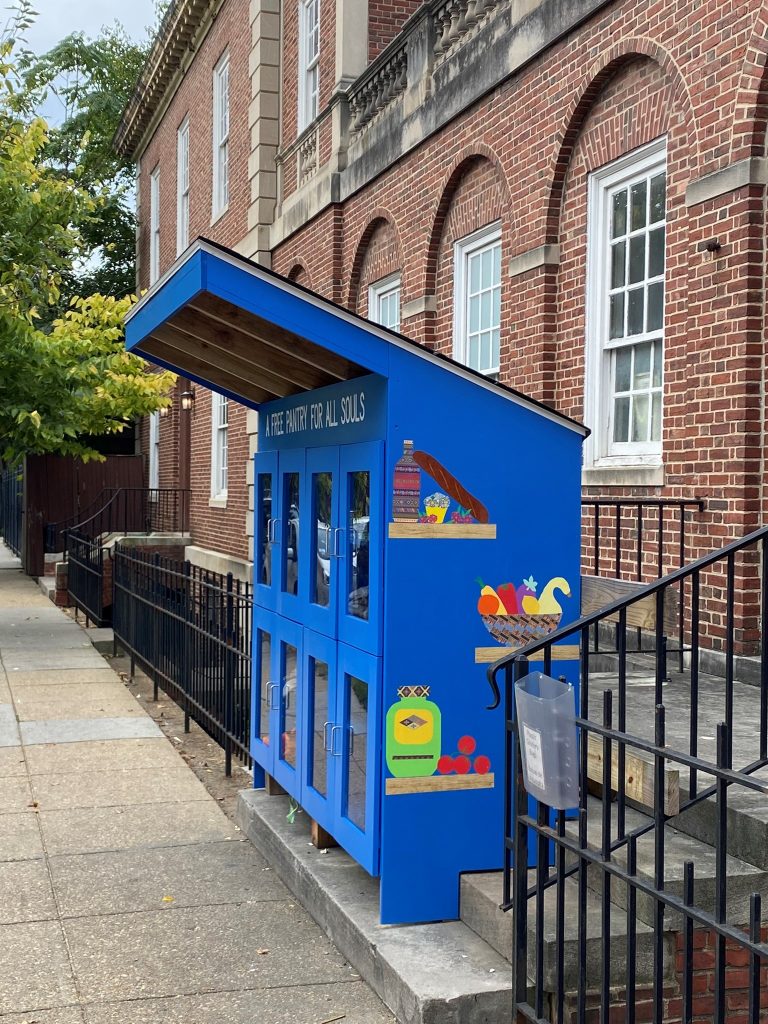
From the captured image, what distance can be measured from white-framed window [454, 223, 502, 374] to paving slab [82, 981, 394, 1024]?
714 centimetres

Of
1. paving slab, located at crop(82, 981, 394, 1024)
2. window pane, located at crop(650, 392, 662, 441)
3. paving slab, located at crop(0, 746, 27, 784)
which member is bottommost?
paving slab, located at crop(82, 981, 394, 1024)

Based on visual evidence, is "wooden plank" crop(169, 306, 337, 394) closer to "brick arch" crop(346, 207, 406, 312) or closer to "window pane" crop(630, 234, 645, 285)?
"window pane" crop(630, 234, 645, 285)

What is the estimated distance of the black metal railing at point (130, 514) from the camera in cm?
2409

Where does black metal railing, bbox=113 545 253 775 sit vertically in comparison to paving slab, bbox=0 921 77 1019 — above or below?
above

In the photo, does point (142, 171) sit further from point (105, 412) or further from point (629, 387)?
point (629, 387)

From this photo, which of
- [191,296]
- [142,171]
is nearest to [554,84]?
[191,296]

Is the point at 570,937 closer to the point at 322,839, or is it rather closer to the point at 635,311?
the point at 322,839

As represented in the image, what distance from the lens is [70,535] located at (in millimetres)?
18312

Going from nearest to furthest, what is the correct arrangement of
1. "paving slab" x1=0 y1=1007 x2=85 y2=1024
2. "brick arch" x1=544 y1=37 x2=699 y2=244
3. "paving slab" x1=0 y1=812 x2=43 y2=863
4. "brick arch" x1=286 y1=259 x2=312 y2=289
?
"paving slab" x1=0 y1=1007 x2=85 y2=1024 < "paving slab" x1=0 y1=812 x2=43 y2=863 < "brick arch" x1=544 y1=37 x2=699 y2=244 < "brick arch" x1=286 y1=259 x2=312 y2=289

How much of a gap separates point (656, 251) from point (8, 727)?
598cm

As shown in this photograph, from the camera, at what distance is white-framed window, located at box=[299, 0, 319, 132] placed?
1597cm

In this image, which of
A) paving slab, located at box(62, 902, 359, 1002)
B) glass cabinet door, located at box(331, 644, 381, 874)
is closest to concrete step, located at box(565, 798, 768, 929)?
glass cabinet door, located at box(331, 644, 381, 874)

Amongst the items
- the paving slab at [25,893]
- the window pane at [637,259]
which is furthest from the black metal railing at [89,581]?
the paving slab at [25,893]

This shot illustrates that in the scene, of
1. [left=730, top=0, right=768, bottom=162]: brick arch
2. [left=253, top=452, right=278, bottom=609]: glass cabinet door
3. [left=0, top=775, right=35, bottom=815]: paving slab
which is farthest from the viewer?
[left=730, top=0, right=768, bottom=162]: brick arch
